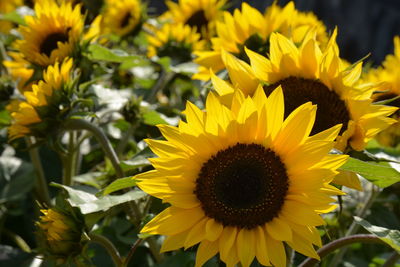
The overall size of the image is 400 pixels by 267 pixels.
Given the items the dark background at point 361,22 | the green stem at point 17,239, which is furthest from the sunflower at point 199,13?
the dark background at point 361,22

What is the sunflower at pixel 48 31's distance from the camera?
110 cm

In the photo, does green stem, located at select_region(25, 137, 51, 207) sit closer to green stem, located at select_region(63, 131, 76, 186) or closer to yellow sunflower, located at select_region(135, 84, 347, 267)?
green stem, located at select_region(63, 131, 76, 186)

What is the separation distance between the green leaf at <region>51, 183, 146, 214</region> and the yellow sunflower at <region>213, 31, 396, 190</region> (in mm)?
168

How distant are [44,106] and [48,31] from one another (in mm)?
245

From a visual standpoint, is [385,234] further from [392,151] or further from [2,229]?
[2,229]

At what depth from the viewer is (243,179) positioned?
721mm

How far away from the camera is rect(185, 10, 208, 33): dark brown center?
64.2 inches

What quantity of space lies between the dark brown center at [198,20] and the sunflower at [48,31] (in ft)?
1.79

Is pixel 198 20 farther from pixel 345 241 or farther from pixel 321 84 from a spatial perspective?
pixel 345 241

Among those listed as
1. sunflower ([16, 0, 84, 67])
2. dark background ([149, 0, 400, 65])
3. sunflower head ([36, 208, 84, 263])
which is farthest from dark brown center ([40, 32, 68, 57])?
dark background ([149, 0, 400, 65])

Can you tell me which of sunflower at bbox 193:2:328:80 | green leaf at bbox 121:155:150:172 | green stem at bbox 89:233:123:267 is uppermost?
sunflower at bbox 193:2:328:80

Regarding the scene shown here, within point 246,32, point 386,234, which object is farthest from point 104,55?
point 386,234

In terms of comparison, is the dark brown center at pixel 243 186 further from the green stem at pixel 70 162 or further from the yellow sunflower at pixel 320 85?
the green stem at pixel 70 162

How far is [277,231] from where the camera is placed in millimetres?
662
